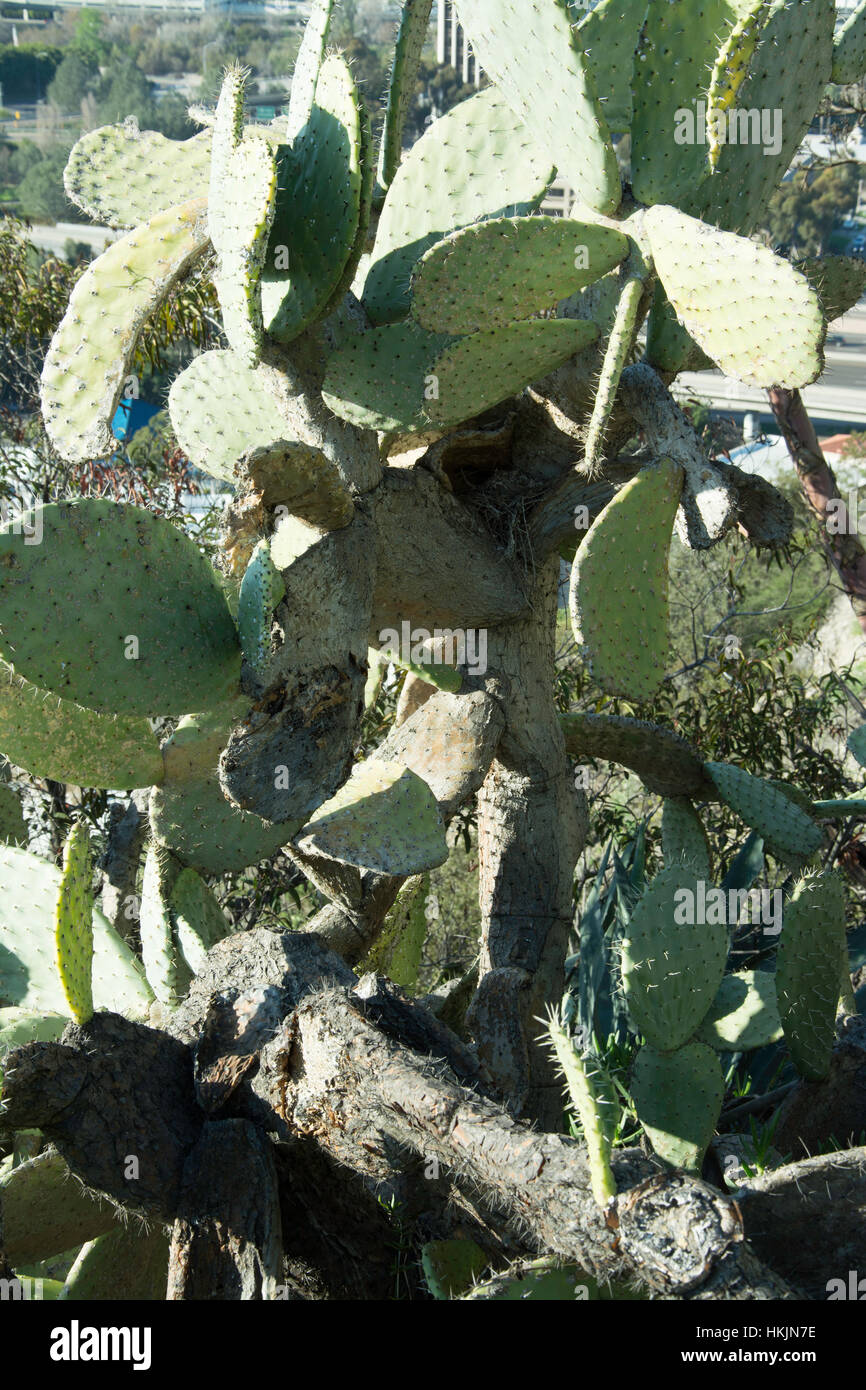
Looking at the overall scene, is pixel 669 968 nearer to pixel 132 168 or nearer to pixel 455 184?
pixel 455 184

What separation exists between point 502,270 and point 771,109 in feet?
2.03

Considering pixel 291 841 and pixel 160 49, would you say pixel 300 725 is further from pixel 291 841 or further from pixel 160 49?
pixel 160 49

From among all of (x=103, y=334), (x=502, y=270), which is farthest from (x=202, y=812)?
(x=502, y=270)

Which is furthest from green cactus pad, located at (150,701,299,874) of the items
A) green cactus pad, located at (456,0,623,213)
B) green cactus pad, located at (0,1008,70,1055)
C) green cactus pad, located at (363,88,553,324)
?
green cactus pad, located at (456,0,623,213)

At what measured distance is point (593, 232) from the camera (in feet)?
6.49

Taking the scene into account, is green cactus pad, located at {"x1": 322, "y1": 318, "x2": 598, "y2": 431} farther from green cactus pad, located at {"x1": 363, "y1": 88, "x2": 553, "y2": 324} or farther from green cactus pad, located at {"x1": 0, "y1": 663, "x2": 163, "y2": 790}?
green cactus pad, located at {"x1": 0, "y1": 663, "x2": 163, "y2": 790}

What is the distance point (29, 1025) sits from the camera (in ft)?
6.97

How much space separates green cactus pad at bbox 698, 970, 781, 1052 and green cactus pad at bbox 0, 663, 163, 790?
1.31 metres

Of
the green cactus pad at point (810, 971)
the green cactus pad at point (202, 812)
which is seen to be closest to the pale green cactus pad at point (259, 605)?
the green cactus pad at point (202, 812)

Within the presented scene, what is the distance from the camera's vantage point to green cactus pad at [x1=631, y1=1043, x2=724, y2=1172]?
2.06 meters

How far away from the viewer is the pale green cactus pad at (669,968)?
2.09 meters

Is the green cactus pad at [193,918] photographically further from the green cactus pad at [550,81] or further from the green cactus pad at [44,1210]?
the green cactus pad at [550,81]

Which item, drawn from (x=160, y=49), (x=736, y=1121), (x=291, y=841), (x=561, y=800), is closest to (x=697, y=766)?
(x=561, y=800)

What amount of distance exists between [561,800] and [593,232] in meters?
1.30
